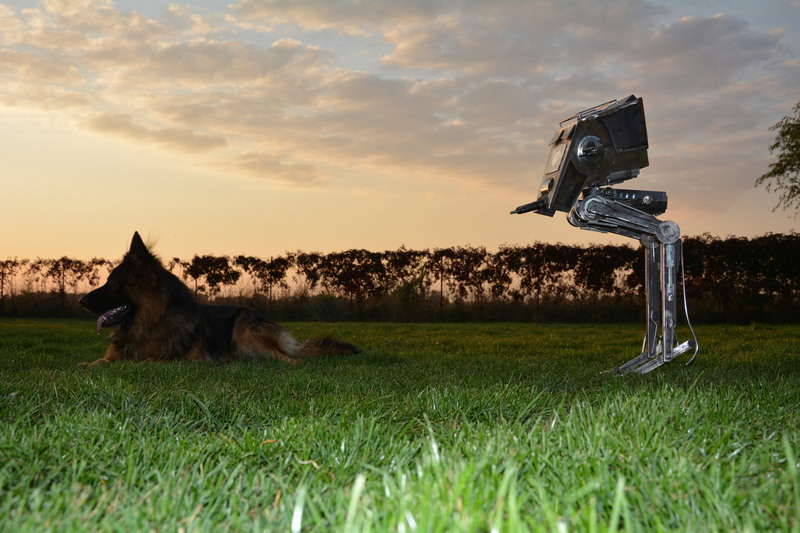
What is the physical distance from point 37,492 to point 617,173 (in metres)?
4.33

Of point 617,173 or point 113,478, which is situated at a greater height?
point 617,173

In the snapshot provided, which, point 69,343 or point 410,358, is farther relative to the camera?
point 69,343

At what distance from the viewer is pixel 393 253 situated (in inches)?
683

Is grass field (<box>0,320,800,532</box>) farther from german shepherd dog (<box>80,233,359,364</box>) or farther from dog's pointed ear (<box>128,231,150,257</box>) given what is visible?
dog's pointed ear (<box>128,231,150,257</box>)

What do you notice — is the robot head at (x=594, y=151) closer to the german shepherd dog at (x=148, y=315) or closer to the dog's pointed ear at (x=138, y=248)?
the german shepherd dog at (x=148, y=315)

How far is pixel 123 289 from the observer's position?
19.7 feet

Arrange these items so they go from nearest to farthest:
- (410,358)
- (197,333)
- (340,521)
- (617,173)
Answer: (340,521)
(617,173)
(197,333)
(410,358)

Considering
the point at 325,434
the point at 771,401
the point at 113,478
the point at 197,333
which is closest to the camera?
the point at 113,478

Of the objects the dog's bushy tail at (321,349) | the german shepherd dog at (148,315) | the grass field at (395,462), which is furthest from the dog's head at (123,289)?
the grass field at (395,462)

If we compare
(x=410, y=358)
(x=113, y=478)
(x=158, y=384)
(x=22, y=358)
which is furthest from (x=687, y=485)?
(x=22, y=358)

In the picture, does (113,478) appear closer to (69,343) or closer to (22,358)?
(22,358)

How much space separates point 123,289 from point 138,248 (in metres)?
0.45

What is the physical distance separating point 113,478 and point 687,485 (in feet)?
5.51

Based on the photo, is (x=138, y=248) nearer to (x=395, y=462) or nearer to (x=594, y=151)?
(x=594, y=151)
